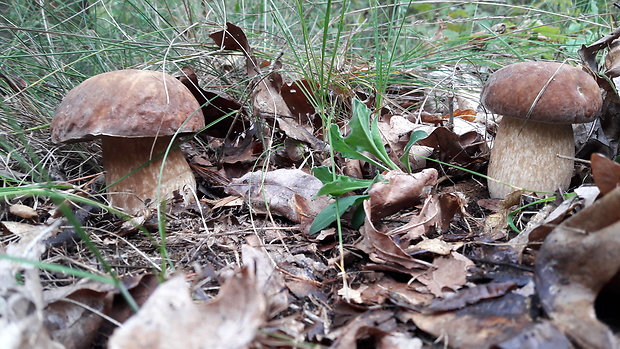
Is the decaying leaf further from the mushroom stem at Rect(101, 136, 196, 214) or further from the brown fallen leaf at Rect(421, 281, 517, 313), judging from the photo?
the brown fallen leaf at Rect(421, 281, 517, 313)

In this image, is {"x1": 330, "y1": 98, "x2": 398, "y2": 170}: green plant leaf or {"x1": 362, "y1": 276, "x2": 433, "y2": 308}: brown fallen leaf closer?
{"x1": 362, "y1": 276, "x2": 433, "y2": 308}: brown fallen leaf

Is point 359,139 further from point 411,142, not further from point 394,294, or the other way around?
point 394,294

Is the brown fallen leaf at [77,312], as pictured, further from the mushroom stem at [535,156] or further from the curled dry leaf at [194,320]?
the mushroom stem at [535,156]

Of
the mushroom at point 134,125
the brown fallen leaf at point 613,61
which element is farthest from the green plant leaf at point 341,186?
the brown fallen leaf at point 613,61

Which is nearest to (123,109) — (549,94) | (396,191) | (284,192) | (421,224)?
(284,192)

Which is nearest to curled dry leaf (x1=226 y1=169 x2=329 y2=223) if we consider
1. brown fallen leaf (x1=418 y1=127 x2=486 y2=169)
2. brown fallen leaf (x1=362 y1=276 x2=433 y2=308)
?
brown fallen leaf (x1=362 y1=276 x2=433 y2=308)

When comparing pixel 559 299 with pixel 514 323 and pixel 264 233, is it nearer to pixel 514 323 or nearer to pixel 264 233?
pixel 514 323
